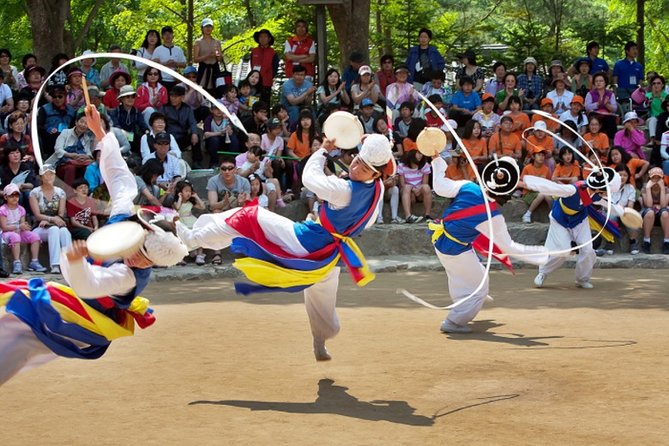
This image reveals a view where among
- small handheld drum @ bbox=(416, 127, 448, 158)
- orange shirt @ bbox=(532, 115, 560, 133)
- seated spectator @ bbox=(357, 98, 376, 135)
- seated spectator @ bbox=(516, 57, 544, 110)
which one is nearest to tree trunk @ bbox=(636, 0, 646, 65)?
seated spectator @ bbox=(516, 57, 544, 110)

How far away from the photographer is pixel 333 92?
52.4ft

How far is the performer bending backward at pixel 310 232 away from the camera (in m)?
7.42

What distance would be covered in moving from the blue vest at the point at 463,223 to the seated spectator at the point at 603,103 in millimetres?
7964

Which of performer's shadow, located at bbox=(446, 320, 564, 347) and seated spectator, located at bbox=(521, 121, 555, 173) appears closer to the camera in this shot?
performer's shadow, located at bbox=(446, 320, 564, 347)

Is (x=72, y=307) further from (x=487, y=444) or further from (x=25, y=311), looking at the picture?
(x=487, y=444)

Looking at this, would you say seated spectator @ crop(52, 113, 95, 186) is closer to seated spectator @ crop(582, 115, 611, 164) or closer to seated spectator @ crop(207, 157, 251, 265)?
seated spectator @ crop(207, 157, 251, 265)

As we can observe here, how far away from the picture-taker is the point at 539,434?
243 inches

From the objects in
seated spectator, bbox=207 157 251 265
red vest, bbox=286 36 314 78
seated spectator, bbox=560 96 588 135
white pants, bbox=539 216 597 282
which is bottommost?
white pants, bbox=539 216 597 282

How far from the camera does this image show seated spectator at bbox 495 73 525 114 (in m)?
16.4

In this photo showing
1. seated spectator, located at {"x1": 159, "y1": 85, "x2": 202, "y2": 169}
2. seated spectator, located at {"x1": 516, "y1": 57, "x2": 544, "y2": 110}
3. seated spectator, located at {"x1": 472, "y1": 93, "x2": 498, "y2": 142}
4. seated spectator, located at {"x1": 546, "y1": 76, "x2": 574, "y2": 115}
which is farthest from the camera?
seated spectator, located at {"x1": 516, "y1": 57, "x2": 544, "y2": 110}

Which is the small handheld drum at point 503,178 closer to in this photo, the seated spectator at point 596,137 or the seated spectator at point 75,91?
the seated spectator at point 596,137

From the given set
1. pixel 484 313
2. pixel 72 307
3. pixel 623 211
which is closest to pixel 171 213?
pixel 72 307

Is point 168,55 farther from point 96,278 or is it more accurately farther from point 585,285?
point 96,278

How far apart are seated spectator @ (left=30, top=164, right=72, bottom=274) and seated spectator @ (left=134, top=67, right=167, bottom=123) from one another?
2358 mm
